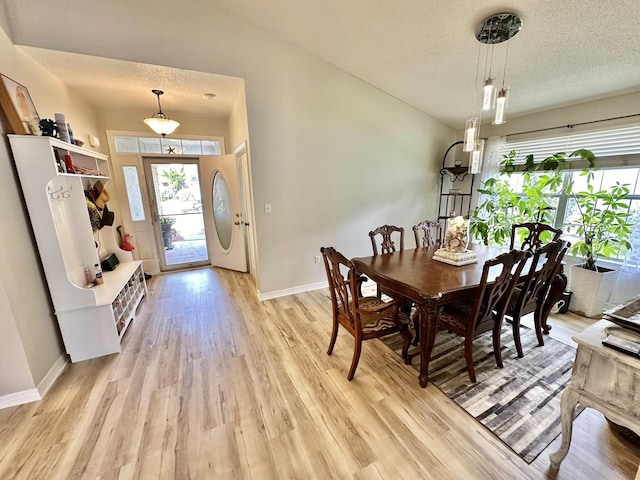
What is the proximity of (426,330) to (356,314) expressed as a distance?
475 millimetres

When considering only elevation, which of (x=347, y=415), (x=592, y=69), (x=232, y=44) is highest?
(x=232, y=44)

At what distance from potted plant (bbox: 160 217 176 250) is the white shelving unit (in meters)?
1.47

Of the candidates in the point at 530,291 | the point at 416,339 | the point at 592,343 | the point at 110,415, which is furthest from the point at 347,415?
the point at 530,291

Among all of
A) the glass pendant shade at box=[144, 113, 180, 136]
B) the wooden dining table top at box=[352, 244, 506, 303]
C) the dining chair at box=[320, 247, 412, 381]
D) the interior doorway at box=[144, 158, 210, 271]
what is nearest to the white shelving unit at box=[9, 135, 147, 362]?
the glass pendant shade at box=[144, 113, 180, 136]

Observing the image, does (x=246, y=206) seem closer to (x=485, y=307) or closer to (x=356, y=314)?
(x=356, y=314)

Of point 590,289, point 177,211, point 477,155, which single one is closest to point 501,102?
point 477,155

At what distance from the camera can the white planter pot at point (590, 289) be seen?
8.91ft

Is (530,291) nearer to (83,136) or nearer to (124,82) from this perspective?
(124,82)

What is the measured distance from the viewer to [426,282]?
1848 mm

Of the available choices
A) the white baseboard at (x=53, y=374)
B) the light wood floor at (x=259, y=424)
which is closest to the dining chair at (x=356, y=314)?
the light wood floor at (x=259, y=424)

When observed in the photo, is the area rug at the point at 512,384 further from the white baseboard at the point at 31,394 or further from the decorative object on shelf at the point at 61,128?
the decorative object on shelf at the point at 61,128

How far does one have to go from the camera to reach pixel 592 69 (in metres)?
2.30

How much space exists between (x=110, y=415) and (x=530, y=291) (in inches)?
124

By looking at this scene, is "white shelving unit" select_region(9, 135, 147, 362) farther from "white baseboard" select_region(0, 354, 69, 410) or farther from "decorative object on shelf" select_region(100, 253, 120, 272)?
"white baseboard" select_region(0, 354, 69, 410)
